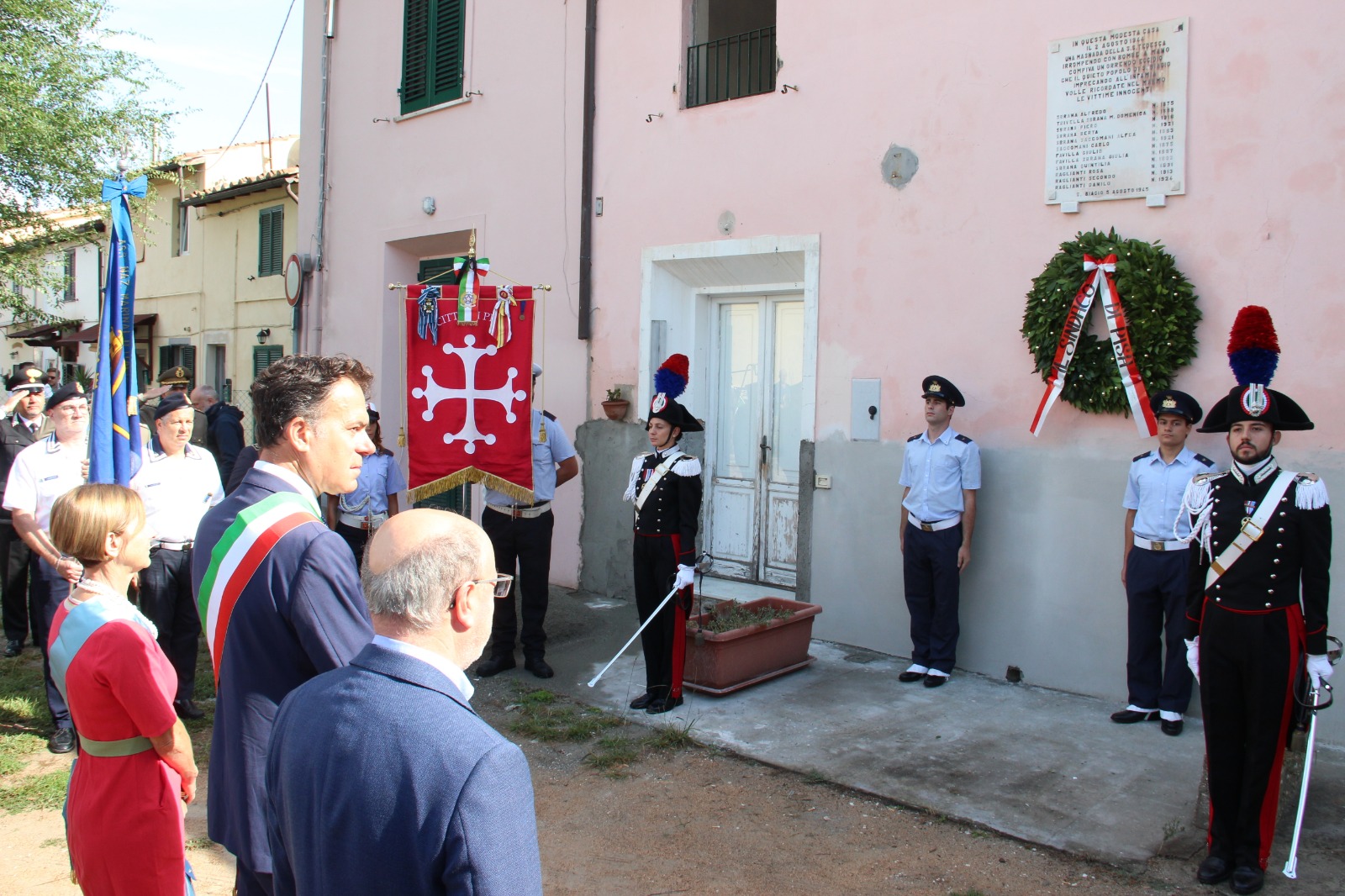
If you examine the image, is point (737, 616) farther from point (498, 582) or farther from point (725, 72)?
point (498, 582)

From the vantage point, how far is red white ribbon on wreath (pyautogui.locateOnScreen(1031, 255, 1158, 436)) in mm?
5891

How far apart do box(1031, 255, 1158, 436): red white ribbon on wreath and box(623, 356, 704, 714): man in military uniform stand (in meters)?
2.20

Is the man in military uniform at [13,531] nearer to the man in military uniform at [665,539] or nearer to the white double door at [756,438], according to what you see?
the man in military uniform at [665,539]

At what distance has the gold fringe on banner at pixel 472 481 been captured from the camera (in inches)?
269

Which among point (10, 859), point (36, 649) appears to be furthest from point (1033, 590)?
point (36, 649)

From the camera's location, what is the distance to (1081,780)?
5000mm

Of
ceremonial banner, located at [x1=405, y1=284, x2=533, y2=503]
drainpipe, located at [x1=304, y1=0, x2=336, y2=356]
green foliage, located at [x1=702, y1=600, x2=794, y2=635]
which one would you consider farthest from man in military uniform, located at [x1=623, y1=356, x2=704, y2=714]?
drainpipe, located at [x1=304, y1=0, x2=336, y2=356]

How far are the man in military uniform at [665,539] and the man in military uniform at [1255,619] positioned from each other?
278cm

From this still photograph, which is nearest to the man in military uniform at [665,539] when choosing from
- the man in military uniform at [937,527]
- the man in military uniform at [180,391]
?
the man in military uniform at [937,527]

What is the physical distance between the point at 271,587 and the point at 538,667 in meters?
4.66

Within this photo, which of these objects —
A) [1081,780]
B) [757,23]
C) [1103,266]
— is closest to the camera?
[1081,780]

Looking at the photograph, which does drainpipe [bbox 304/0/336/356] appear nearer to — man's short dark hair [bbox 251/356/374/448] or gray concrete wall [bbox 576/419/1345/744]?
gray concrete wall [bbox 576/419/1345/744]

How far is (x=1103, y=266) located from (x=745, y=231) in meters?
2.78

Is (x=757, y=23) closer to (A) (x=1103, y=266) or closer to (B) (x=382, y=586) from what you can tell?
(A) (x=1103, y=266)
